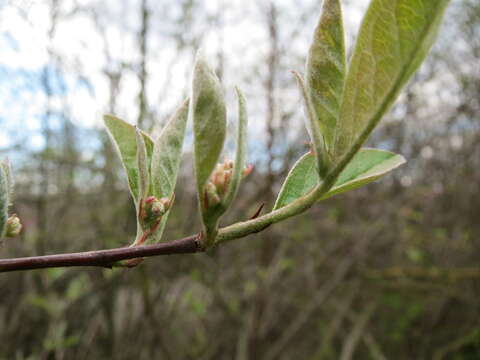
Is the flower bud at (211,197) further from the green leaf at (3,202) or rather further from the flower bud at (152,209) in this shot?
the green leaf at (3,202)

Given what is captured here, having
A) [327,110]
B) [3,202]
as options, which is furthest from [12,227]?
[327,110]

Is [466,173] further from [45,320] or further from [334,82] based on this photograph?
[334,82]

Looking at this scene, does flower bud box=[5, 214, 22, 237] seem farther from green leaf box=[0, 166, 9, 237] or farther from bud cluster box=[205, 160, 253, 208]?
bud cluster box=[205, 160, 253, 208]

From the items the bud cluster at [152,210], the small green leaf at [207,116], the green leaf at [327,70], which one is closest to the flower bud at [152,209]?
the bud cluster at [152,210]

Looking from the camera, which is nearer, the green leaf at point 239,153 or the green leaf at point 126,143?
the green leaf at point 239,153

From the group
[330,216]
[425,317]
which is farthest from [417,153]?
[425,317]

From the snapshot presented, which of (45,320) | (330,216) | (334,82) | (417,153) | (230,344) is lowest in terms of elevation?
(230,344)

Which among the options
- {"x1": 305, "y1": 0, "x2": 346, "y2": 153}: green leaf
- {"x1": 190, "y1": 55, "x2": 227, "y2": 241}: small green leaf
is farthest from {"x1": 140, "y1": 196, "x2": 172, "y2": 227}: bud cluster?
{"x1": 305, "y1": 0, "x2": 346, "y2": 153}: green leaf
